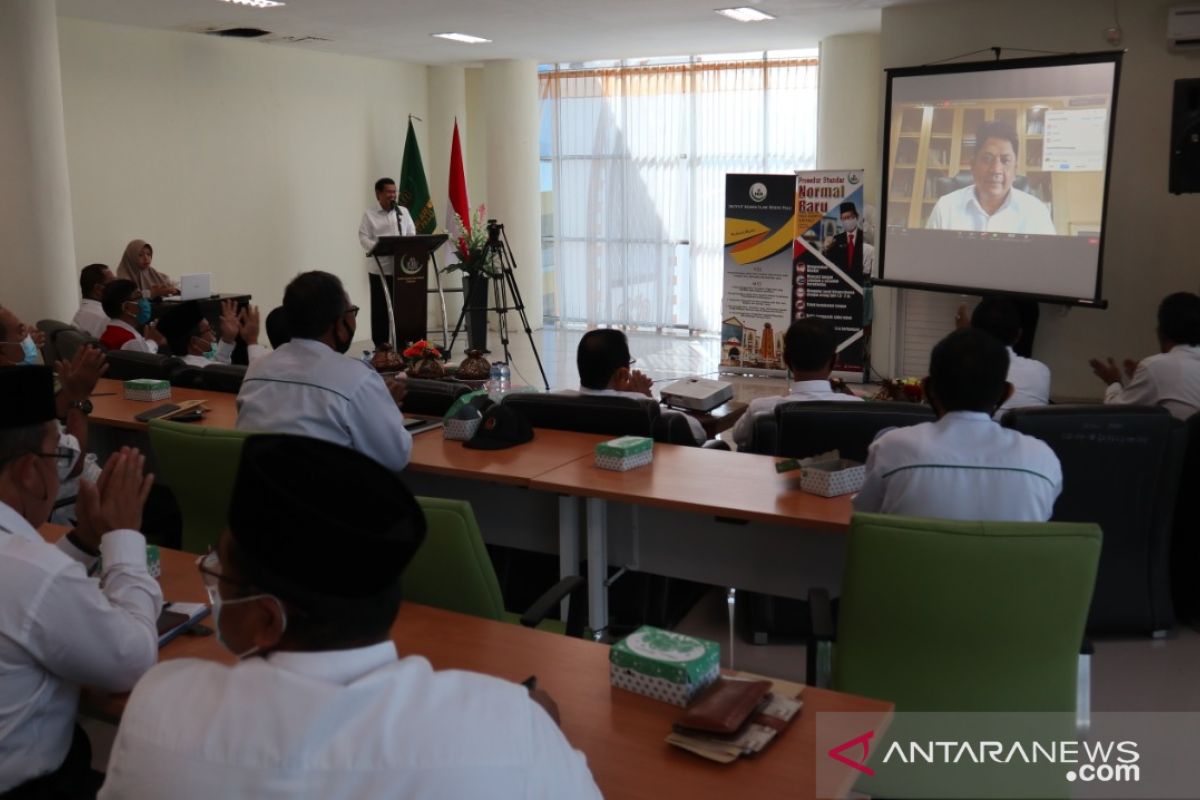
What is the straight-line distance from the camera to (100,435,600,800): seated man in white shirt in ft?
4.11

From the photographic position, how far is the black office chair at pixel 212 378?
5.38 meters

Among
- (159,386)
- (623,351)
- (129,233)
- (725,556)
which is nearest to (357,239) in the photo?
(129,233)

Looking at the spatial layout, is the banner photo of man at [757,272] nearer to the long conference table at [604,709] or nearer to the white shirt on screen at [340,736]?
the long conference table at [604,709]

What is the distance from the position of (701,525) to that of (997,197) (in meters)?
5.32

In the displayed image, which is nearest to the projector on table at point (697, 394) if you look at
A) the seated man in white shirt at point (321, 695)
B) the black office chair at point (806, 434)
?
the black office chair at point (806, 434)

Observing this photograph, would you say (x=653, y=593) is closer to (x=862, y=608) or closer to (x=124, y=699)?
(x=862, y=608)

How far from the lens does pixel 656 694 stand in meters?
2.07

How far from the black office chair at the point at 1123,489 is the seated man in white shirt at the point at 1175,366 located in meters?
0.80

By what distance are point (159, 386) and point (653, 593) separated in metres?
2.61

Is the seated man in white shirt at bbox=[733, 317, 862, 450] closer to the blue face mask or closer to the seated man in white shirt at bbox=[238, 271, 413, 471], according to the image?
the seated man in white shirt at bbox=[238, 271, 413, 471]

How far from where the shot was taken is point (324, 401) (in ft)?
12.6

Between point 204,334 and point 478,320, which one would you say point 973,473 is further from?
point 478,320

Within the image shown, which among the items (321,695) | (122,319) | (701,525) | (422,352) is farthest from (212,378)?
(321,695)

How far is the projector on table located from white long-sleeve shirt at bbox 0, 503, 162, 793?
3.45 m
